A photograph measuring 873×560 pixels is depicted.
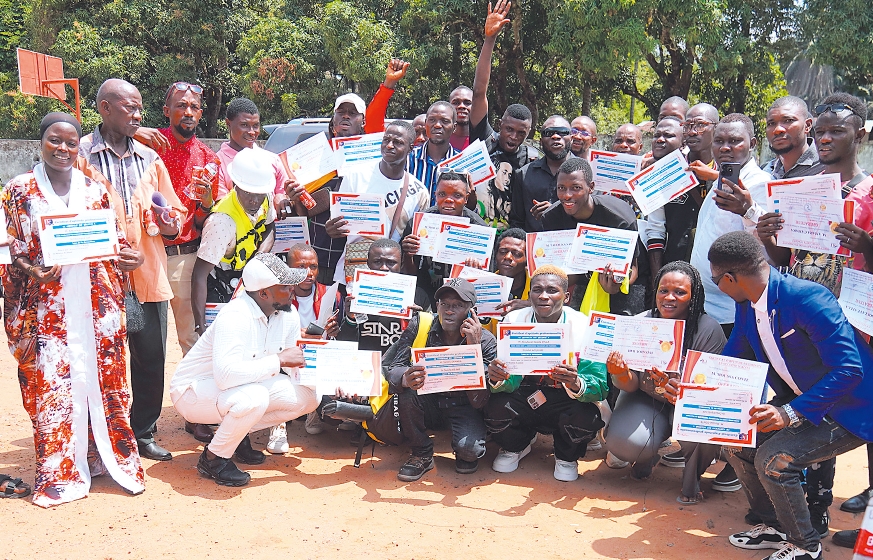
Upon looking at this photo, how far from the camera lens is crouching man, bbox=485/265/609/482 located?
5129 millimetres

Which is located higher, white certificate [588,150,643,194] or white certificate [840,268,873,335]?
white certificate [588,150,643,194]

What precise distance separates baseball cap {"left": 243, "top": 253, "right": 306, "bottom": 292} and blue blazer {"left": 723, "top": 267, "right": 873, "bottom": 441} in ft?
9.11

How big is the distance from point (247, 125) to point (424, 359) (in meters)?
2.78

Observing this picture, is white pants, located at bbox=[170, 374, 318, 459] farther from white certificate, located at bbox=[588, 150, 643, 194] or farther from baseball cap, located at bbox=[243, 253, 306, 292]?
white certificate, located at bbox=[588, 150, 643, 194]

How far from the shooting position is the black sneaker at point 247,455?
18.1ft

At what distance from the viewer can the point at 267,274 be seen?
16.1ft

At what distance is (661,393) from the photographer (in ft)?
16.4

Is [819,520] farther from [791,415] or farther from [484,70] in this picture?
[484,70]

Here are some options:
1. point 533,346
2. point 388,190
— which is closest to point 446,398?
point 533,346

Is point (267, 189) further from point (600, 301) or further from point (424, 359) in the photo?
point (600, 301)

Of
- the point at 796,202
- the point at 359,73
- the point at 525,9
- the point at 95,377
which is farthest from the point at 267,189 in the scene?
the point at 525,9

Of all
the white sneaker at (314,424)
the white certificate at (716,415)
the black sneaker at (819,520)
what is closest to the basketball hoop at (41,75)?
the white sneaker at (314,424)

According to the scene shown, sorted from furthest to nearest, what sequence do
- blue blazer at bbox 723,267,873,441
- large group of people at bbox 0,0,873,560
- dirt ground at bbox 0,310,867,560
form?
dirt ground at bbox 0,310,867,560 < large group of people at bbox 0,0,873,560 < blue blazer at bbox 723,267,873,441

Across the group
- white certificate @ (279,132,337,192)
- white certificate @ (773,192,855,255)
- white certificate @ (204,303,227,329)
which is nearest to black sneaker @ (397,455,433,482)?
white certificate @ (204,303,227,329)
